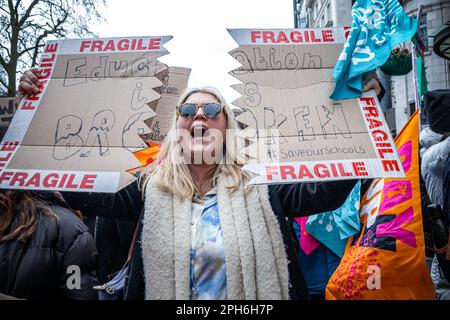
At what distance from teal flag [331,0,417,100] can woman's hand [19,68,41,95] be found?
A: 1.49 meters

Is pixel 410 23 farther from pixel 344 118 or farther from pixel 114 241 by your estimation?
pixel 114 241

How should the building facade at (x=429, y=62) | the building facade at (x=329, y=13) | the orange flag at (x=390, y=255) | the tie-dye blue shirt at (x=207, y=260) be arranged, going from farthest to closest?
the building facade at (x=329, y=13) < the building facade at (x=429, y=62) < the orange flag at (x=390, y=255) < the tie-dye blue shirt at (x=207, y=260)

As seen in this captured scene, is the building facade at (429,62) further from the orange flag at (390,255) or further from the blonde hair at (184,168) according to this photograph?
the blonde hair at (184,168)

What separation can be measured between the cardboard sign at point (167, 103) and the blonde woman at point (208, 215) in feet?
1.85

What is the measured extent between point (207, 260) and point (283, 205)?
0.46 meters

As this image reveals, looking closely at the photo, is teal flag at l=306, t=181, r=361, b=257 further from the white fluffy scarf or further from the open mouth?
the open mouth

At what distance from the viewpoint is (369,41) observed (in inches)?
76.5

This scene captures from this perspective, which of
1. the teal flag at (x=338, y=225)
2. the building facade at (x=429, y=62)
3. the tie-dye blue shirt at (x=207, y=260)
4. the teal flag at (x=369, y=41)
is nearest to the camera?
the tie-dye blue shirt at (x=207, y=260)

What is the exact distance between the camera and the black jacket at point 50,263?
1691mm

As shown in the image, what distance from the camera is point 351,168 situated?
5.76ft

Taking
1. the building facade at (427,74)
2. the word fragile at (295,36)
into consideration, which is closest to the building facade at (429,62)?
the building facade at (427,74)

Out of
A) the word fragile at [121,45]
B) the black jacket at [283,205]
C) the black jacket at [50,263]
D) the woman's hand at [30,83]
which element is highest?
the word fragile at [121,45]

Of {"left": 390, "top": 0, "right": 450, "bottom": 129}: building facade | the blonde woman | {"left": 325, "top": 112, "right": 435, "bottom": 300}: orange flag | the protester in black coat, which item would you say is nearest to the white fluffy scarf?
the blonde woman

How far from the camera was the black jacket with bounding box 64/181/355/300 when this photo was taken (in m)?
1.73
